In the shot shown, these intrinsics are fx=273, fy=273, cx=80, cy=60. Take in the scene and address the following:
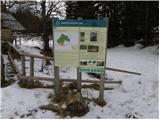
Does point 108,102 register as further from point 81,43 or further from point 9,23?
point 9,23

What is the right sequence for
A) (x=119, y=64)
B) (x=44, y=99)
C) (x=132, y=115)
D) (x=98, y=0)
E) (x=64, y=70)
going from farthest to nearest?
(x=98, y=0), (x=119, y=64), (x=64, y=70), (x=44, y=99), (x=132, y=115)

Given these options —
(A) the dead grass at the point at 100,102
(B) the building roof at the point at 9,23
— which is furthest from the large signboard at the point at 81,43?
(B) the building roof at the point at 9,23

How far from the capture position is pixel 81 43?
6.92 metres

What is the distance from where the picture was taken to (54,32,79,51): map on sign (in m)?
6.90

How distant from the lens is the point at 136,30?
83.6ft

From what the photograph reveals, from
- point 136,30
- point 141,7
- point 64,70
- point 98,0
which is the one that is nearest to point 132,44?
point 136,30

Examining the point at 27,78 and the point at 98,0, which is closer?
the point at 27,78

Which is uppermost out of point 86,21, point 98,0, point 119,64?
point 98,0

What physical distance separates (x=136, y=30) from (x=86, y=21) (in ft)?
64.0

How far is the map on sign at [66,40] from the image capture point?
6902 mm

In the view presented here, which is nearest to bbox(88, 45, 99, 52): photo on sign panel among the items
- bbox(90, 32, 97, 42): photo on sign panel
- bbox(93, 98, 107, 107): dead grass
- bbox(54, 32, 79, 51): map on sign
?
bbox(90, 32, 97, 42): photo on sign panel

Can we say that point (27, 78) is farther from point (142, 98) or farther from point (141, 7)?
point (141, 7)

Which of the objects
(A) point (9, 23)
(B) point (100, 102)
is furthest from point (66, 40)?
(A) point (9, 23)

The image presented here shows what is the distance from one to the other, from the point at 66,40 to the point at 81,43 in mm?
389
